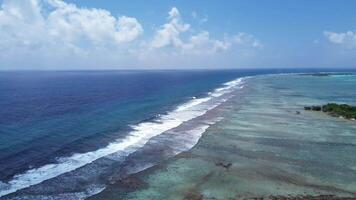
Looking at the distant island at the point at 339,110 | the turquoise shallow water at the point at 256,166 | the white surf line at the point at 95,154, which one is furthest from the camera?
the distant island at the point at 339,110

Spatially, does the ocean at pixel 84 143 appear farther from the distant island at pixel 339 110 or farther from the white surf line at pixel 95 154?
the distant island at pixel 339 110

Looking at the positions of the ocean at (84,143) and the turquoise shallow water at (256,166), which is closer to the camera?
the turquoise shallow water at (256,166)

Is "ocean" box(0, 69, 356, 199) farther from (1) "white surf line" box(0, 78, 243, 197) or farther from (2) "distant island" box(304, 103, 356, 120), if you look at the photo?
(2) "distant island" box(304, 103, 356, 120)

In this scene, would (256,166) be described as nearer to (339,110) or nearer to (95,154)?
(95,154)

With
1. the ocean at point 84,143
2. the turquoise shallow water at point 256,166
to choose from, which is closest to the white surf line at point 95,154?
the ocean at point 84,143

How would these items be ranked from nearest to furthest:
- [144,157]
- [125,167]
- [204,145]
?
[125,167], [144,157], [204,145]

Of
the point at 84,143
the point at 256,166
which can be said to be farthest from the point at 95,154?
the point at 256,166

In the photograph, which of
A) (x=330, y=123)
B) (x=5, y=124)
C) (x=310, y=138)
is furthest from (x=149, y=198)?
(x=330, y=123)

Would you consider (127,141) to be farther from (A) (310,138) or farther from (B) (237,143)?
(A) (310,138)

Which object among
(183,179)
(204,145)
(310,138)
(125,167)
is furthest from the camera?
(310,138)
